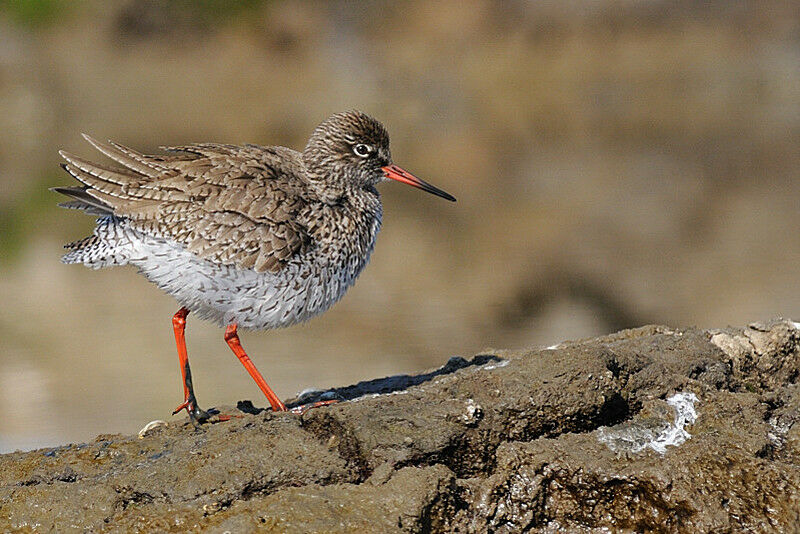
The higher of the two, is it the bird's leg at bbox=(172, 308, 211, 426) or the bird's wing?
the bird's wing

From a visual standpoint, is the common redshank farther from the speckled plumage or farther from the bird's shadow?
the bird's shadow

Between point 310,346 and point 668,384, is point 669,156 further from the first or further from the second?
point 668,384

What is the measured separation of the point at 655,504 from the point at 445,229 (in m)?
8.69

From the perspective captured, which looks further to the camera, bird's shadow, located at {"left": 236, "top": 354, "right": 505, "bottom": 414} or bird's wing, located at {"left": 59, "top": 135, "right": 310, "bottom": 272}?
bird's shadow, located at {"left": 236, "top": 354, "right": 505, "bottom": 414}

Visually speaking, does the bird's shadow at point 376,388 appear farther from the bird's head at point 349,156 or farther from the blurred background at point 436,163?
the blurred background at point 436,163

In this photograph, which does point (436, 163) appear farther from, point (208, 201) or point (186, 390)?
point (186, 390)

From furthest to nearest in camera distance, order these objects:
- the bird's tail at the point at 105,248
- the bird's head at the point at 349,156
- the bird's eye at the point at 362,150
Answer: the bird's eye at the point at 362,150 → the bird's head at the point at 349,156 → the bird's tail at the point at 105,248

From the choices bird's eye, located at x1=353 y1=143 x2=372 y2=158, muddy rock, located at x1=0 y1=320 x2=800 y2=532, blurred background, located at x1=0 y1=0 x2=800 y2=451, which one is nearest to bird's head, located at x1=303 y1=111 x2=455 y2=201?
bird's eye, located at x1=353 y1=143 x2=372 y2=158

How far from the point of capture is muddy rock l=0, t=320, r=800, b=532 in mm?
3998

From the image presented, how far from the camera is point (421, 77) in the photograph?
20344 millimetres

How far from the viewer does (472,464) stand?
448cm

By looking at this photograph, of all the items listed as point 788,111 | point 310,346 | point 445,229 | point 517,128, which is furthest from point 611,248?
point 788,111

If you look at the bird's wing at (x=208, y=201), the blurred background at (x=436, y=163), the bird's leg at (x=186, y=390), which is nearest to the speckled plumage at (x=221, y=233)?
the bird's wing at (x=208, y=201)

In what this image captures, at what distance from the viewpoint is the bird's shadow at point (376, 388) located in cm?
562
